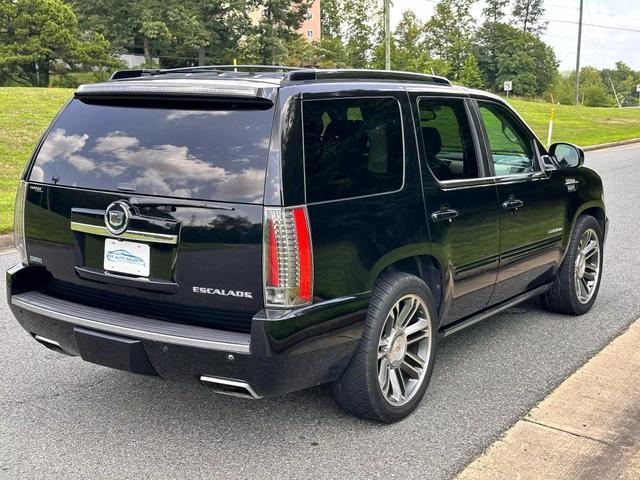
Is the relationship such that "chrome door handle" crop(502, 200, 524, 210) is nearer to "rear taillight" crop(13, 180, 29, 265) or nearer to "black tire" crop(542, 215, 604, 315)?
"black tire" crop(542, 215, 604, 315)

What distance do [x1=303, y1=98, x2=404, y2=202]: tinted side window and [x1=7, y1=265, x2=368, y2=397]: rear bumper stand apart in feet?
1.79

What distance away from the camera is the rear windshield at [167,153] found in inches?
127

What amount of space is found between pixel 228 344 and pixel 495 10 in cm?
11841

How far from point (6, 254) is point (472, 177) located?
5466 mm

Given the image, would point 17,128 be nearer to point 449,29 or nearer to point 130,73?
point 130,73

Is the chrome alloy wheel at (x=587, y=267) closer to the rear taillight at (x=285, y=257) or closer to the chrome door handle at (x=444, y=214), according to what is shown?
the chrome door handle at (x=444, y=214)

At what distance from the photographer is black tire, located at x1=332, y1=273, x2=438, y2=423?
3.57 m

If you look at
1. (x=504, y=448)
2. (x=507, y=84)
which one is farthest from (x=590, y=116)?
(x=504, y=448)

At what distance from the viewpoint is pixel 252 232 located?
314 cm

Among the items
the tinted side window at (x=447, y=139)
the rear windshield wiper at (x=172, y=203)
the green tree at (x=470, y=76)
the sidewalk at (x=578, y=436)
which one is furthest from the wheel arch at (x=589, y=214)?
the green tree at (x=470, y=76)

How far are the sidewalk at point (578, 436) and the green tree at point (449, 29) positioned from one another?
99.7 meters

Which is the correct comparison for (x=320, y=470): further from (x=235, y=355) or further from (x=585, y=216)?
(x=585, y=216)

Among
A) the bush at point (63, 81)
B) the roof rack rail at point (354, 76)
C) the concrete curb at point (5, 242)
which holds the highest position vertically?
the bush at point (63, 81)

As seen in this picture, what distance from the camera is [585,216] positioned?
573 cm
